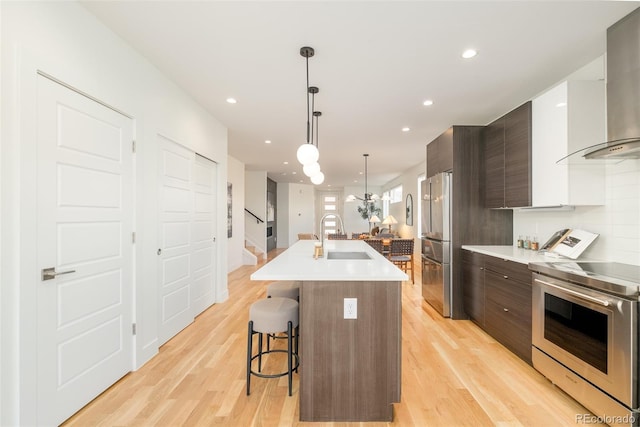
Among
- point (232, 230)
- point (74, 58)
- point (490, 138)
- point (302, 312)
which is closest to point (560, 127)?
point (490, 138)

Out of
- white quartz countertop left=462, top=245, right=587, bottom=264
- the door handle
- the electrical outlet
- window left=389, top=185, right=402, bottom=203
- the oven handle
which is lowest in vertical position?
the electrical outlet

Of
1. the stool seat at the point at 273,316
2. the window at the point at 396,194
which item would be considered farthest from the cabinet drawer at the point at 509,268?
the window at the point at 396,194

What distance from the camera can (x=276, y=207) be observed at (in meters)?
11.5

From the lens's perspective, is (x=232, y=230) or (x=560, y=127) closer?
(x=560, y=127)

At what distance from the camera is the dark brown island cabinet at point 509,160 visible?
280 cm

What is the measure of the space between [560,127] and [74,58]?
147 inches

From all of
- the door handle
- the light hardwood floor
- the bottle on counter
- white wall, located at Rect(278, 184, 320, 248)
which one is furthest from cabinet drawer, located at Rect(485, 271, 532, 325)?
white wall, located at Rect(278, 184, 320, 248)

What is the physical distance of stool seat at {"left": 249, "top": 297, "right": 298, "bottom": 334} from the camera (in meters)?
2.01

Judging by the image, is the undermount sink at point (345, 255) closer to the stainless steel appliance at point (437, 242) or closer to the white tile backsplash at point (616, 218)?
the stainless steel appliance at point (437, 242)

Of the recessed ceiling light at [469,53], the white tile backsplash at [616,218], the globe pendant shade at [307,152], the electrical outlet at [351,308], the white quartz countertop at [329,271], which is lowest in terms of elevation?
the electrical outlet at [351,308]

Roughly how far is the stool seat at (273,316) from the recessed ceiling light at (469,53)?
2503mm

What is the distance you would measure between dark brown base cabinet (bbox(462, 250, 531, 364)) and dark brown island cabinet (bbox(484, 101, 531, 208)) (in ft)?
2.22

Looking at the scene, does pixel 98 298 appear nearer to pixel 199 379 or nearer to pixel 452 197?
pixel 199 379

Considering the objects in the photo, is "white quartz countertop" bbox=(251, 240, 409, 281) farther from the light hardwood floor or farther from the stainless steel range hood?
the stainless steel range hood
